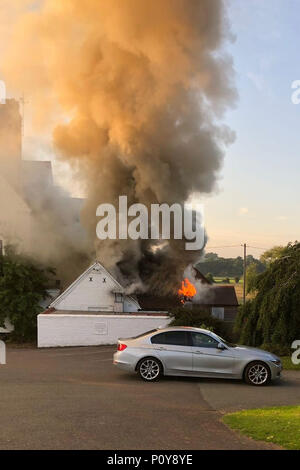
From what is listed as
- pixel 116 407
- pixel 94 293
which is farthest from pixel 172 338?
pixel 94 293

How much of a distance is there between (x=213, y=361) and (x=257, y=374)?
1051mm

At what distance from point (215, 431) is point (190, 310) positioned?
12.9 meters

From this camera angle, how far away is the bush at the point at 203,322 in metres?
19.2

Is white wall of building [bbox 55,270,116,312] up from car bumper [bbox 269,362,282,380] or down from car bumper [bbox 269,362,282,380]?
up

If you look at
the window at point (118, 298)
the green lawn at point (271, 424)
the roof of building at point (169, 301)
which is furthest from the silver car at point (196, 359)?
the window at point (118, 298)

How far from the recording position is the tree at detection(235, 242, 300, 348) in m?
16.4

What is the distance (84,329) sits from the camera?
2067 cm

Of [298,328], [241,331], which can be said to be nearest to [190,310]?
[241,331]

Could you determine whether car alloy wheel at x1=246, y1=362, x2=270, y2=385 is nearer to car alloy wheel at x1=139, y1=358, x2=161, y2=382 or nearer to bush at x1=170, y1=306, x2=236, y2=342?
car alloy wheel at x1=139, y1=358, x2=161, y2=382

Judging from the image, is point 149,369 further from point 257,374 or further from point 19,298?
point 19,298

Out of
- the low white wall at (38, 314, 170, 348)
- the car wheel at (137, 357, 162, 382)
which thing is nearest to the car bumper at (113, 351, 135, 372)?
the car wheel at (137, 357, 162, 382)

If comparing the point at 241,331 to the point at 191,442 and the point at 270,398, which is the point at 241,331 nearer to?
the point at 270,398

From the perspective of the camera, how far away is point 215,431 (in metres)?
7.21

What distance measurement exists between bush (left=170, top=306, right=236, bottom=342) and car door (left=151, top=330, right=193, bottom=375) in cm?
720
